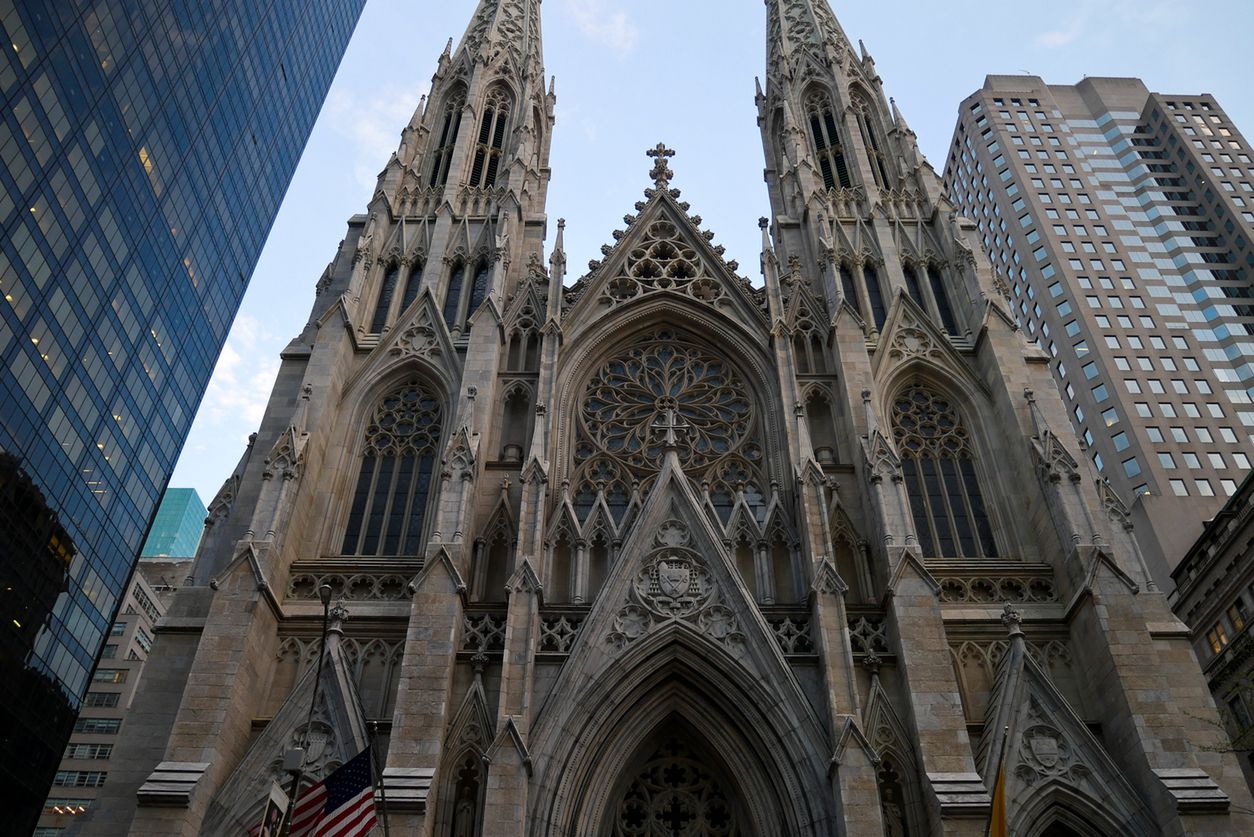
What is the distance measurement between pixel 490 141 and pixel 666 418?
14.2 m

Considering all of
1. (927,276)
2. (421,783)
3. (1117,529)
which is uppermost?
(927,276)

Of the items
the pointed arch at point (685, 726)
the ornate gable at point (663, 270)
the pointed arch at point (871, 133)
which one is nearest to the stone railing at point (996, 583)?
the pointed arch at point (685, 726)

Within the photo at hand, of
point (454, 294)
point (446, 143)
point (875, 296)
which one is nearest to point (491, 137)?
point (446, 143)

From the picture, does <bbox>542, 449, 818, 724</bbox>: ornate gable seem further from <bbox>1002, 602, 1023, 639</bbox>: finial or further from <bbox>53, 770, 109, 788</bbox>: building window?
<bbox>53, 770, 109, 788</bbox>: building window

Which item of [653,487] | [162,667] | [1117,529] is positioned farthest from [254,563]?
[1117,529]

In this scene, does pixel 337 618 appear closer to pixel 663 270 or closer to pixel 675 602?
pixel 675 602

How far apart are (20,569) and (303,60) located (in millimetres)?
31171

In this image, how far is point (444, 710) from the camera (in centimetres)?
1745

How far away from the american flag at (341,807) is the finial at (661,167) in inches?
855

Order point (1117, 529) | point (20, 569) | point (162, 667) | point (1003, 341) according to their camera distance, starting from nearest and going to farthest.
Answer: point (162, 667) < point (1117, 529) < point (1003, 341) < point (20, 569)

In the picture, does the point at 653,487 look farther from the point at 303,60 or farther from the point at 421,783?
the point at 303,60

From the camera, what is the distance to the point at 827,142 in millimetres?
33250

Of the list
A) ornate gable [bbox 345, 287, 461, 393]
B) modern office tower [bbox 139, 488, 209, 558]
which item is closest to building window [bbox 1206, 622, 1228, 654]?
ornate gable [bbox 345, 287, 461, 393]

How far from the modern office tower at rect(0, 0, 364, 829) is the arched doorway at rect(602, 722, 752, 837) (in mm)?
23268
